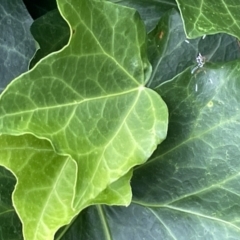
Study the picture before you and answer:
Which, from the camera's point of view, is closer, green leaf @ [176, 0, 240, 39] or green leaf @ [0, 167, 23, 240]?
green leaf @ [176, 0, 240, 39]

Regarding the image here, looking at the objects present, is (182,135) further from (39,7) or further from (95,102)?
(39,7)

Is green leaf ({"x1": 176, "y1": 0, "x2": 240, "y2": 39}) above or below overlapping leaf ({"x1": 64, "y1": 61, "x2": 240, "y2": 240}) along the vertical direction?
above

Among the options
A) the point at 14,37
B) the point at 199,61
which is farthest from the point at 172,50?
the point at 14,37

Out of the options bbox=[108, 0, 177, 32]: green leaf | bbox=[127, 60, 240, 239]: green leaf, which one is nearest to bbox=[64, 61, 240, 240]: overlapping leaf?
bbox=[127, 60, 240, 239]: green leaf

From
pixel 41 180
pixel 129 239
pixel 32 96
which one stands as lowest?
pixel 129 239

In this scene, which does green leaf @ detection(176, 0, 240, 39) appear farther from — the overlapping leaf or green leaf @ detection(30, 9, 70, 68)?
green leaf @ detection(30, 9, 70, 68)

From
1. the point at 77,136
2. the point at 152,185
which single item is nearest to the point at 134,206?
the point at 152,185

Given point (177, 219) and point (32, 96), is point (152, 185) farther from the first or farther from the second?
point (32, 96)
